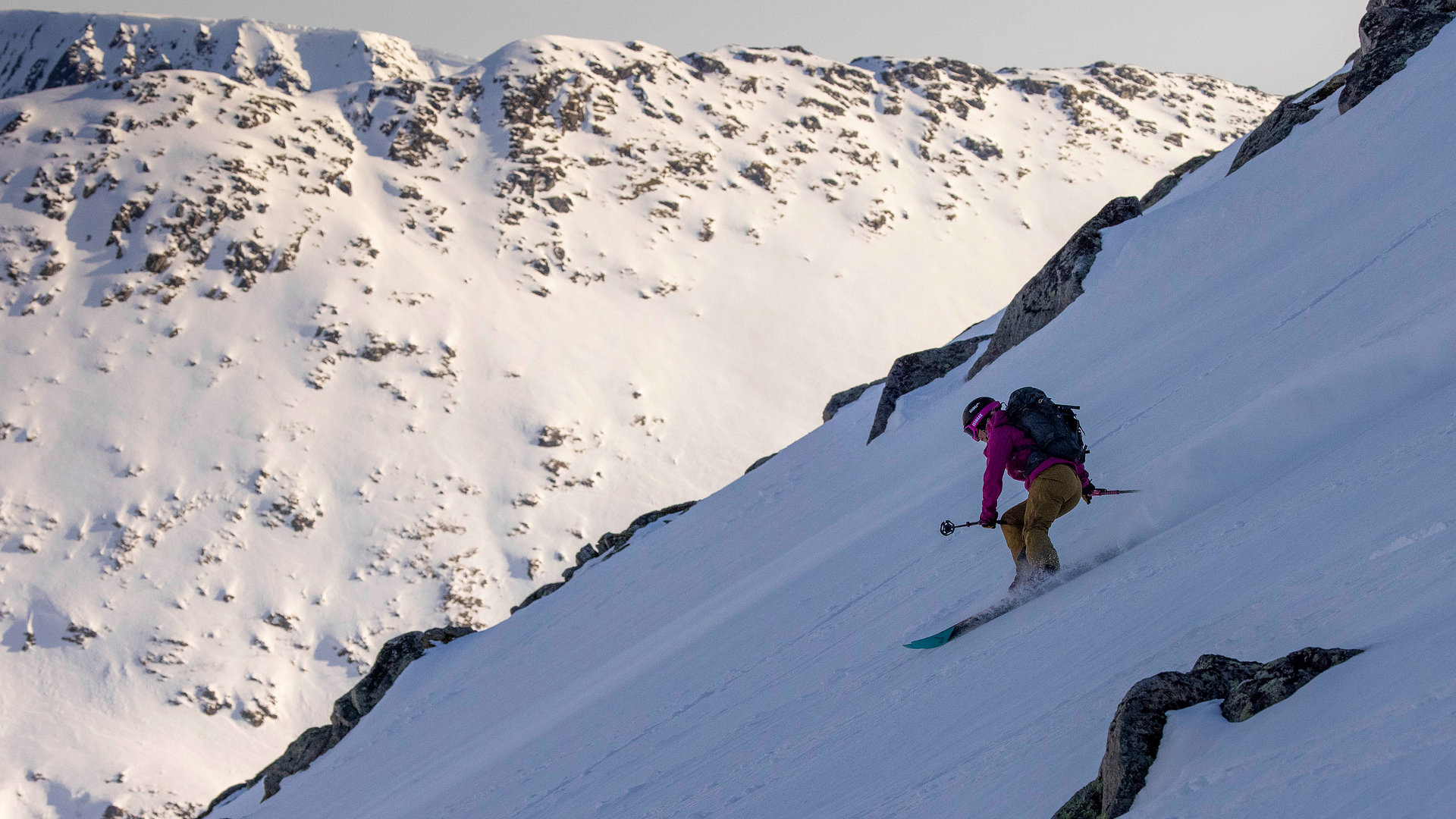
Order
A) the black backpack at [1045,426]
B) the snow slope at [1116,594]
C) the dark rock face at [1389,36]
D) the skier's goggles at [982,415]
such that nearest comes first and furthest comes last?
the snow slope at [1116,594] < the black backpack at [1045,426] < the skier's goggles at [982,415] < the dark rock face at [1389,36]

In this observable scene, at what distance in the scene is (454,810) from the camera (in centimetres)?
859

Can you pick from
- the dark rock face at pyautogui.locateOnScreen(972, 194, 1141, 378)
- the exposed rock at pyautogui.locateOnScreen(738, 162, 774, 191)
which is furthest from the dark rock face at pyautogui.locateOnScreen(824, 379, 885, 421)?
the exposed rock at pyautogui.locateOnScreen(738, 162, 774, 191)

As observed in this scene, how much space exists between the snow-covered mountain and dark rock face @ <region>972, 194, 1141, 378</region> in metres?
42.6

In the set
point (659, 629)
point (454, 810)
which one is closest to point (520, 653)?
point (659, 629)

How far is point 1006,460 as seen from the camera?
21.0 ft

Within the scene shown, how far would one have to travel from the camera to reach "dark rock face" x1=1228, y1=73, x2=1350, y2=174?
50.0 ft

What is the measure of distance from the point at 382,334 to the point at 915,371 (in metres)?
63.9

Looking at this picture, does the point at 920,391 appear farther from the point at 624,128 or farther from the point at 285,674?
the point at 624,128

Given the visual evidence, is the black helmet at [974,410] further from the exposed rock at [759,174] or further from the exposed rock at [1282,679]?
the exposed rock at [759,174]

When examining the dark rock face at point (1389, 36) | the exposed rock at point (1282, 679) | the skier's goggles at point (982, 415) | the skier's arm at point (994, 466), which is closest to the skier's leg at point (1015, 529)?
the skier's arm at point (994, 466)

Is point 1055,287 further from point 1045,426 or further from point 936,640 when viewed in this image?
point 936,640

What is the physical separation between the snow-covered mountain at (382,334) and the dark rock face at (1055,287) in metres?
42.6

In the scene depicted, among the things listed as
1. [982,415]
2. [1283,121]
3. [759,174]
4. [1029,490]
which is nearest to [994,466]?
[1029,490]

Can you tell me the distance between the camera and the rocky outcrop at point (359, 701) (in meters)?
16.2
